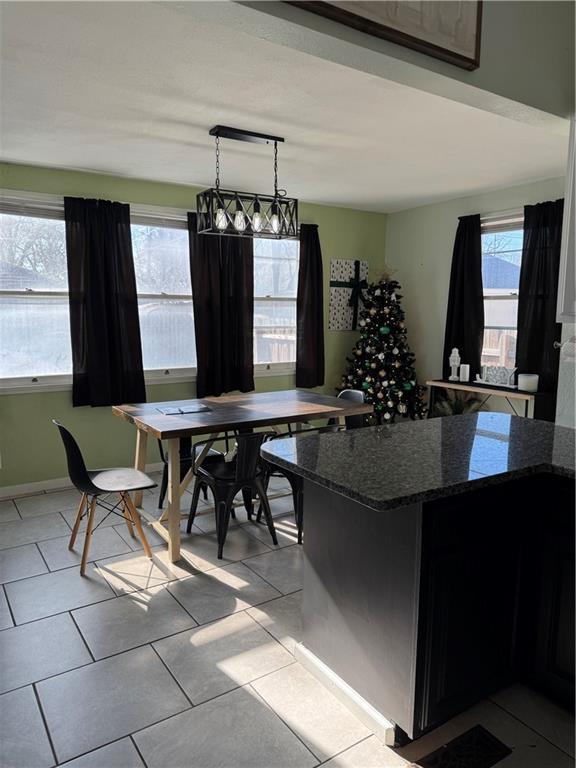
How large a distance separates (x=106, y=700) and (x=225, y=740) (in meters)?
0.51

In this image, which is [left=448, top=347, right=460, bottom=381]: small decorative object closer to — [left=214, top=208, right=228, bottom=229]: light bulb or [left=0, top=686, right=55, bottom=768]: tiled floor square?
[left=214, top=208, right=228, bottom=229]: light bulb

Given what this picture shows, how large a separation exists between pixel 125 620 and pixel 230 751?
97 cm

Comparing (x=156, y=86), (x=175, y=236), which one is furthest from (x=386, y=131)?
(x=175, y=236)

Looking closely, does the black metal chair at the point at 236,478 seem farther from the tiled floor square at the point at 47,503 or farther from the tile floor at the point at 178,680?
the tiled floor square at the point at 47,503

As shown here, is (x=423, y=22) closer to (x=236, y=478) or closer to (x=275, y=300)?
(x=236, y=478)

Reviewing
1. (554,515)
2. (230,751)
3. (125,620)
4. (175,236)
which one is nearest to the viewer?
(230,751)

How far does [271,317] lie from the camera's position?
5.63m

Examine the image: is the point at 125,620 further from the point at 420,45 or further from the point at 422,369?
the point at 422,369

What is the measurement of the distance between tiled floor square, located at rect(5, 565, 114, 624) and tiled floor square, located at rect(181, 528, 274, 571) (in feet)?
1.79

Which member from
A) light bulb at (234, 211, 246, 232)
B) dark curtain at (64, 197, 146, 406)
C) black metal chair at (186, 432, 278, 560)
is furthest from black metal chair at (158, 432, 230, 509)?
light bulb at (234, 211, 246, 232)

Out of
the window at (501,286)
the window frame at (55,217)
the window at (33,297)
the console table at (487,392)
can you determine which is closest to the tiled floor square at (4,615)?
the window frame at (55,217)

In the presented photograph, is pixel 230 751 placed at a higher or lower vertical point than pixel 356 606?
lower

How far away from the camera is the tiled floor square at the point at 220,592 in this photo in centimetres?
271

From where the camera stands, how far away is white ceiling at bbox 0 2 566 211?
86.2 inches
